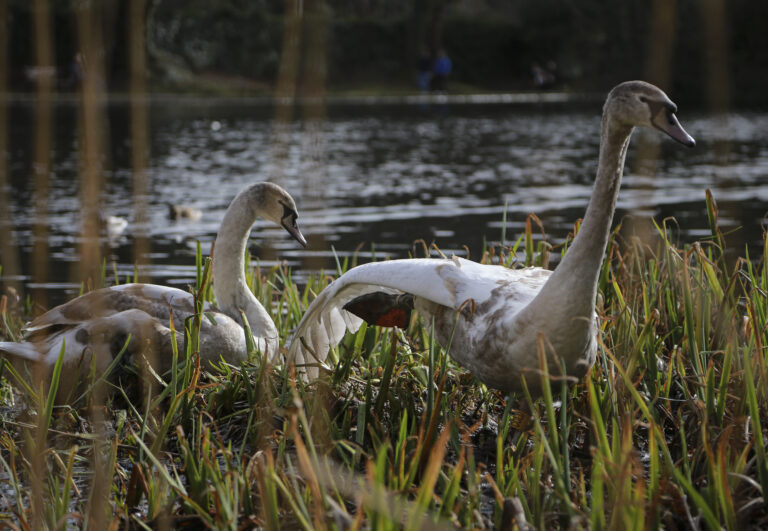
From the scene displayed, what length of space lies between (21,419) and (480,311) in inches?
76.1

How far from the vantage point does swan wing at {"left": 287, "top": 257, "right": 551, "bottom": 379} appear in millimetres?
3607

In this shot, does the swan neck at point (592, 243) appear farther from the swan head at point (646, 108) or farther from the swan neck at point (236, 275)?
the swan neck at point (236, 275)

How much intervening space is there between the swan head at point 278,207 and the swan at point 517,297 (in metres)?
1.26

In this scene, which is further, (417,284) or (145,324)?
(145,324)

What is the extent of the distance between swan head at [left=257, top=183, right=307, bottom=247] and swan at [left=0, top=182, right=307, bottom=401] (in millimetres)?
159

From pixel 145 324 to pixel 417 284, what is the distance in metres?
1.32

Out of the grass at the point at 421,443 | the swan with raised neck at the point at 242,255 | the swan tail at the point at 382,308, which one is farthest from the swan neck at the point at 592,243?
the swan with raised neck at the point at 242,255

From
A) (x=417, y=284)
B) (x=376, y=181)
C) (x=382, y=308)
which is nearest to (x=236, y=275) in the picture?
(x=382, y=308)

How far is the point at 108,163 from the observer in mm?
17672

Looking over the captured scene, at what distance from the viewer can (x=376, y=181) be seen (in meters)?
15.4

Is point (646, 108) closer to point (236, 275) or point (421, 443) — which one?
point (421, 443)

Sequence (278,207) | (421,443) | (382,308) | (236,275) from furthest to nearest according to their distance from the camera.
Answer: (278,207)
(236,275)
(382,308)
(421,443)

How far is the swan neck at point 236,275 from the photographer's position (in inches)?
194

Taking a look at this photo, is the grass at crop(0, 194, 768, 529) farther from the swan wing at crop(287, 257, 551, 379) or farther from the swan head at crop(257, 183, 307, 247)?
the swan head at crop(257, 183, 307, 247)
